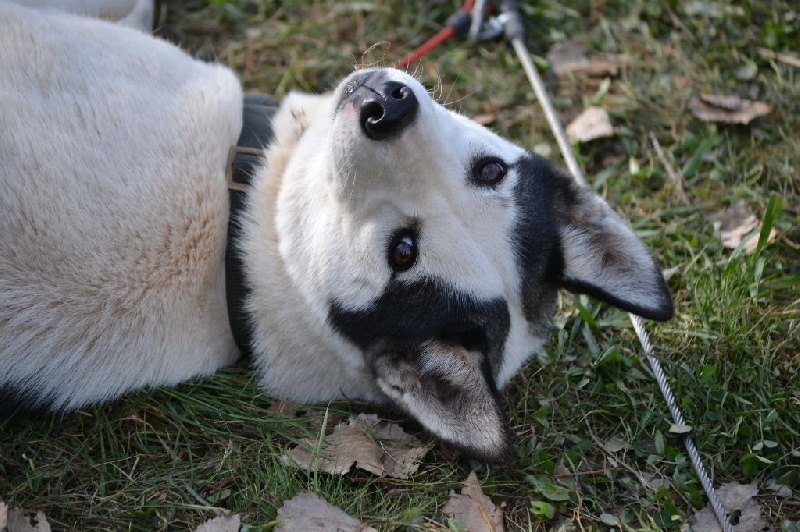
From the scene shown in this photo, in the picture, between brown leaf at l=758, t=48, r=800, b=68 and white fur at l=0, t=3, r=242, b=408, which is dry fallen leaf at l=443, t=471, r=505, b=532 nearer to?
white fur at l=0, t=3, r=242, b=408

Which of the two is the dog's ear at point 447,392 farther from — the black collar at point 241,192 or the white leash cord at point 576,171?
the white leash cord at point 576,171

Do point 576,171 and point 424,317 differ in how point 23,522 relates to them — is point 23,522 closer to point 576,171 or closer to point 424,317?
point 424,317

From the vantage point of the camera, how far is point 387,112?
115 inches

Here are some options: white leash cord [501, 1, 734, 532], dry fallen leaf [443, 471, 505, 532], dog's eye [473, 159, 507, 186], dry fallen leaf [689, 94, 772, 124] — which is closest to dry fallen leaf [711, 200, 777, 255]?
dry fallen leaf [689, 94, 772, 124]

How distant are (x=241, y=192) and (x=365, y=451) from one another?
124 centimetres

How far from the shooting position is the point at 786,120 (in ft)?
15.1

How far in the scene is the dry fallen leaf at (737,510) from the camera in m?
3.05

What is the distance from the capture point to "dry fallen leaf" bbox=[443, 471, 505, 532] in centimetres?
300

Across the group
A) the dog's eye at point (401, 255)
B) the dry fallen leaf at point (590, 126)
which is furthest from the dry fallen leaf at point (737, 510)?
the dry fallen leaf at point (590, 126)

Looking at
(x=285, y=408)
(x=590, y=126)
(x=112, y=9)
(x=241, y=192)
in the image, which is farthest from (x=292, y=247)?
(x=590, y=126)

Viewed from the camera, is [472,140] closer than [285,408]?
Yes

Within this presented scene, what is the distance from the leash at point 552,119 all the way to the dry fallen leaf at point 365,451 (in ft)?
3.70

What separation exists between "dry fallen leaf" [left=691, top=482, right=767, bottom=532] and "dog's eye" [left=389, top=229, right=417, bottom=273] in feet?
4.96

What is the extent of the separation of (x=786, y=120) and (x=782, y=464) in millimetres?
2244
